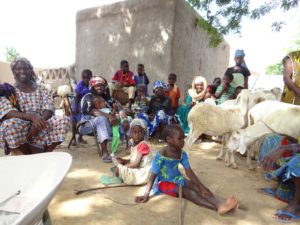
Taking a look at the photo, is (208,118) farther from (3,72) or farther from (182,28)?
(3,72)

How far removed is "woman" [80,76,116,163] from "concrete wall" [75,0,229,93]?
2.91m

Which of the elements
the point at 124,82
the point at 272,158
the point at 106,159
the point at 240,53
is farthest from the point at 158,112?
the point at 272,158

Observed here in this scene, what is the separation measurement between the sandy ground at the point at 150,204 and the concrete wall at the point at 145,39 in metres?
4.10

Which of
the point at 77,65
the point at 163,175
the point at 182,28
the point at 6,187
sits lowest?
the point at 163,175

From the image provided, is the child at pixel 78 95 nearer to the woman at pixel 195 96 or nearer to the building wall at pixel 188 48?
the woman at pixel 195 96

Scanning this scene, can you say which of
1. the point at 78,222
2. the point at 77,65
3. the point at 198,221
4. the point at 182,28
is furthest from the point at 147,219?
the point at 77,65

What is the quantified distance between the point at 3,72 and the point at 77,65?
37.2ft

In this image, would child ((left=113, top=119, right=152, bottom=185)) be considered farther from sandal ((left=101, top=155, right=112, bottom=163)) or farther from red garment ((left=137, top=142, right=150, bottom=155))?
sandal ((left=101, top=155, right=112, bottom=163))

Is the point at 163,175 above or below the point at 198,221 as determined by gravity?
above

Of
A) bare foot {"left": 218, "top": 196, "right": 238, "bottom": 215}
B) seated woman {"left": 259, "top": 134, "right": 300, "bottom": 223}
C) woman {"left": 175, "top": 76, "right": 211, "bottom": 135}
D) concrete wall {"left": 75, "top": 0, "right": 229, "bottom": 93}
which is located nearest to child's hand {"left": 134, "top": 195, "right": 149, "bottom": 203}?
bare foot {"left": 218, "top": 196, "right": 238, "bottom": 215}

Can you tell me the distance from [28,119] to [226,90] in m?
3.97

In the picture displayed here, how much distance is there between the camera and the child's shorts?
8.72ft

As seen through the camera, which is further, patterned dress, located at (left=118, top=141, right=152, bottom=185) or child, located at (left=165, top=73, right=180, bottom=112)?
child, located at (left=165, top=73, right=180, bottom=112)

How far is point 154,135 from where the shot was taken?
18.6 ft
